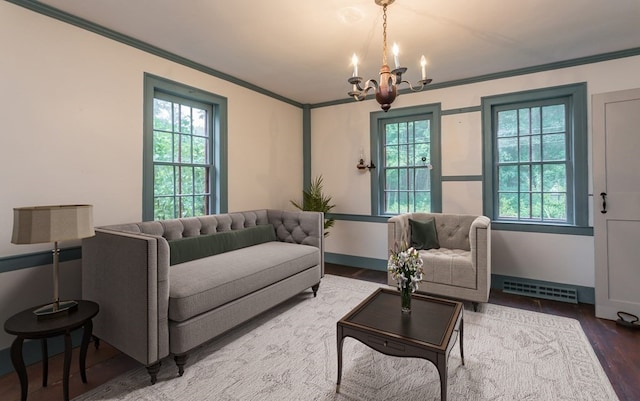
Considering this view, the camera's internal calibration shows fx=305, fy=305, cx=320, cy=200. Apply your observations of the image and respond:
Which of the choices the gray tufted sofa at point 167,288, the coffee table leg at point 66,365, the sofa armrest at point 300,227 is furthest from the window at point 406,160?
the coffee table leg at point 66,365

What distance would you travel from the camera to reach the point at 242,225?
12.2ft

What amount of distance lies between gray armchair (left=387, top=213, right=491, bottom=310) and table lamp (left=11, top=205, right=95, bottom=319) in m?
2.39

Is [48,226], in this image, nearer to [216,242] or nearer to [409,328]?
[216,242]

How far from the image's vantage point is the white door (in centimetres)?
283

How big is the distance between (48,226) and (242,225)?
2.06 m

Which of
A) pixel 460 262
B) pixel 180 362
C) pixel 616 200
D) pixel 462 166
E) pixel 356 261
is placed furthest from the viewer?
pixel 356 261

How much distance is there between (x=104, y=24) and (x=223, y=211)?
2.14 metres

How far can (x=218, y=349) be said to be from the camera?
242cm

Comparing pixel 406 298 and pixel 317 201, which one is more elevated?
pixel 317 201

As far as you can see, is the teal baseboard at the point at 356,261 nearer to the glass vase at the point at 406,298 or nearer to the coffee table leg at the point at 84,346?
the glass vase at the point at 406,298

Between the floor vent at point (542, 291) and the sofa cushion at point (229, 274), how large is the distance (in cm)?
Result: 240

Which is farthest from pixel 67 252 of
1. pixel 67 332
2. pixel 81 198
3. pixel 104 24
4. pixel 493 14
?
pixel 493 14

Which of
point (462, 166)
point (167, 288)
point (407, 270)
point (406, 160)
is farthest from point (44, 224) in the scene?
point (462, 166)

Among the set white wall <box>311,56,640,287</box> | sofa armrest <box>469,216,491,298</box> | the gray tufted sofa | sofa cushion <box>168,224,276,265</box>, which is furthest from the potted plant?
sofa armrest <box>469,216,491,298</box>
